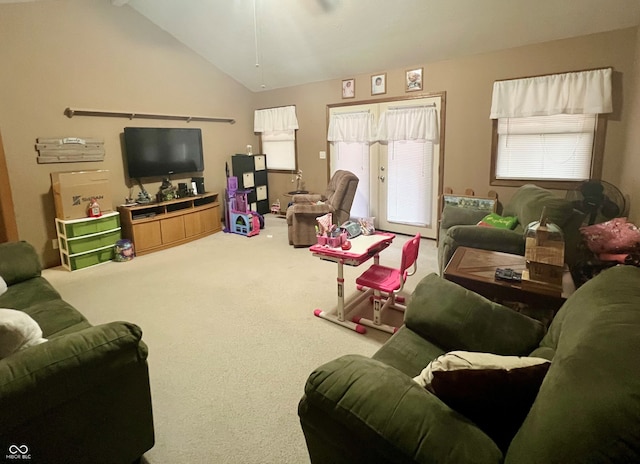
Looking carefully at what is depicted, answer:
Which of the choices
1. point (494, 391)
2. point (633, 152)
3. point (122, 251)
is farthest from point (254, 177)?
point (494, 391)

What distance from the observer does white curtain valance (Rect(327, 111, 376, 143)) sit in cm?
559

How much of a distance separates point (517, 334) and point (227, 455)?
1454mm

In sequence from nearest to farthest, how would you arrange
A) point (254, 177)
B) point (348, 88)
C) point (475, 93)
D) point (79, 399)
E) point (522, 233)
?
1. point (79, 399)
2. point (522, 233)
3. point (475, 93)
4. point (348, 88)
5. point (254, 177)

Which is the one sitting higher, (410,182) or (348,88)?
(348,88)

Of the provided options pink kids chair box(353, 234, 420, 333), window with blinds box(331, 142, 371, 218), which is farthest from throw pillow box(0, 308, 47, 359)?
window with blinds box(331, 142, 371, 218)

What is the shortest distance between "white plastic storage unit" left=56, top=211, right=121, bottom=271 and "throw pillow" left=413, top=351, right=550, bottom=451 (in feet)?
14.8

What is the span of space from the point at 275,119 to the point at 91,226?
357cm

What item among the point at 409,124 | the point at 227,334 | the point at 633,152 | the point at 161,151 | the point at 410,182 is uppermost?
the point at 409,124

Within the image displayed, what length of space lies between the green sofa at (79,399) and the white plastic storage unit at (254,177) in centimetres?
503

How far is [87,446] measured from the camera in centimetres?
147

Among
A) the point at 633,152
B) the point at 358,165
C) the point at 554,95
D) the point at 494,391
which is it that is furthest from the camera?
the point at 358,165

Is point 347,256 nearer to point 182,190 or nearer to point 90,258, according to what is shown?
point 90,258

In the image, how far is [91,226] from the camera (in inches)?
174

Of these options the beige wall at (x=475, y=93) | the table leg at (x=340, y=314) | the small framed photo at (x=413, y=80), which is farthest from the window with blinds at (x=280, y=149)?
the table leg at (x=340, y=314)
